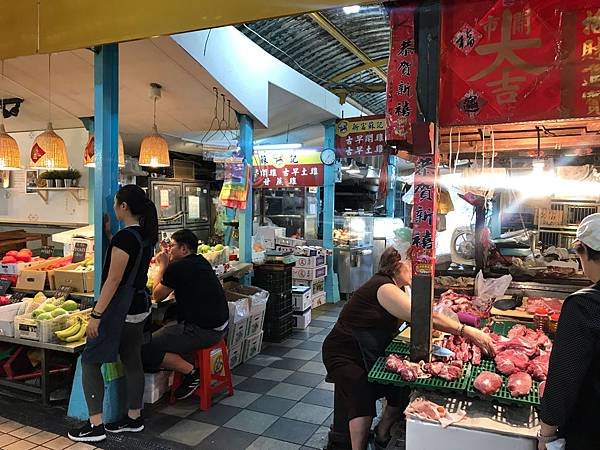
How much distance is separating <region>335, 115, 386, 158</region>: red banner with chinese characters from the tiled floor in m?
3.89

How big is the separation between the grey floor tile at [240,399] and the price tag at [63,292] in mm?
1944

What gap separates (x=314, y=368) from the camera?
5508mm

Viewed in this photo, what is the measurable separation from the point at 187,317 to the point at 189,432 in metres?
1.00

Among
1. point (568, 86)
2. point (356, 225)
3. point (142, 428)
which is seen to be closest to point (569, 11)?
point (568, 86)

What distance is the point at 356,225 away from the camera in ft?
34.7

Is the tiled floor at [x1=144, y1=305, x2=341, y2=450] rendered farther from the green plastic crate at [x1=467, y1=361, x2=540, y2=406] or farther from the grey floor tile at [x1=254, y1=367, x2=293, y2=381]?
the green plastic crate at [x1=467, y1=361, x2=540, y2=406]

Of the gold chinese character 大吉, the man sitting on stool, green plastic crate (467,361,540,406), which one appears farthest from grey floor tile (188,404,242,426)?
the gold chinese character 大吉

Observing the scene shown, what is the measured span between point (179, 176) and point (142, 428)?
7915 millimetres

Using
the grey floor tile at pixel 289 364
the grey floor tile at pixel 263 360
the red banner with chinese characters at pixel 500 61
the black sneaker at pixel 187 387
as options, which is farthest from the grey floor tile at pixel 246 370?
the red banner with chinese characters at pixel 500 61

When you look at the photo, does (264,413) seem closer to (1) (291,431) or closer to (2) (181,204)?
(1) (291,431)

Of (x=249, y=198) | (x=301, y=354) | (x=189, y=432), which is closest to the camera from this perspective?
(x=189, y=432)

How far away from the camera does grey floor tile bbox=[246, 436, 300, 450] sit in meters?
3.63

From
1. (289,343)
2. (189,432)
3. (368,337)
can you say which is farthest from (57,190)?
(368,337)

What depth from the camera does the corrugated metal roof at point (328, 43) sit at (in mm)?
5852
